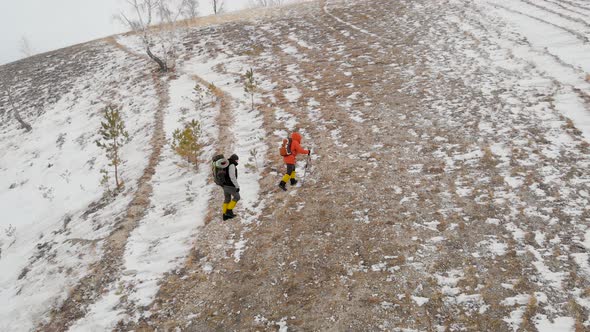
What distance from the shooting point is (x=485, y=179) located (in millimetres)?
8414

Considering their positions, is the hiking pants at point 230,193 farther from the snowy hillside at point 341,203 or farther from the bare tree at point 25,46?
the bare tree at point 25,46

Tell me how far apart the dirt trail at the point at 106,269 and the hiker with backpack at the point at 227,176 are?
2.66 metres

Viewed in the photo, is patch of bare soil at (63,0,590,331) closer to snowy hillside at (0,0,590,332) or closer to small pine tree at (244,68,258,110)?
snowy hillside at (0,0,590,332)

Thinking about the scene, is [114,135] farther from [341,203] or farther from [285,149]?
[341,203]

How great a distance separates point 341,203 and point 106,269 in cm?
554

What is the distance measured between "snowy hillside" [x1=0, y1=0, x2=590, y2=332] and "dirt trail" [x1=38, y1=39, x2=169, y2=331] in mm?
49

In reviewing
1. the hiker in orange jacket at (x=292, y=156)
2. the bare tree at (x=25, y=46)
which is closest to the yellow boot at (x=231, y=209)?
the hiker in orange jacket at (x=292, y=156)

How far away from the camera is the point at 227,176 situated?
8172mm

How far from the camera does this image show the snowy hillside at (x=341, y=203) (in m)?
6.05

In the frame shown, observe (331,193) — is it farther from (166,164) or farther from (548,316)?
(166,164)

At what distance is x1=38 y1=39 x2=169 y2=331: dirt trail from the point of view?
700 centimetres

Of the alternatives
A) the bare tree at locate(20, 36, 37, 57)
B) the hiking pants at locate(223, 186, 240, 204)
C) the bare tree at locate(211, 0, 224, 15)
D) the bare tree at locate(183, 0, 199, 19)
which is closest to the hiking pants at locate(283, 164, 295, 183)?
the hiking pants at locate(223, 186, 240, 204)

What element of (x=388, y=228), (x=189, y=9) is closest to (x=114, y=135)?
(x=388, y=228)

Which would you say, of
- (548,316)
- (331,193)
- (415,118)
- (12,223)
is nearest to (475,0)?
(415,118)
